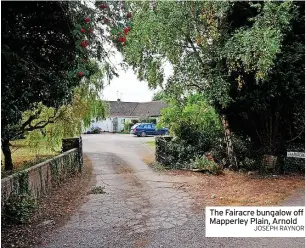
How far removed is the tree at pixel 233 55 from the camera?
999 centimetres

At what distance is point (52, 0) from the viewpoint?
16.1 ft

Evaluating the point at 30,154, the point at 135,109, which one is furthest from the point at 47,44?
the point at 135,109

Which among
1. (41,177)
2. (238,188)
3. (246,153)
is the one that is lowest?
(238,188)

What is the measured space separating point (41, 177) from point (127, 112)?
138 ft

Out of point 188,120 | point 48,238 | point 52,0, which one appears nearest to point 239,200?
point 48,238

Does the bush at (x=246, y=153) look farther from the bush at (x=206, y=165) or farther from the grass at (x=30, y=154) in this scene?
the grass at (x=30, y=154)

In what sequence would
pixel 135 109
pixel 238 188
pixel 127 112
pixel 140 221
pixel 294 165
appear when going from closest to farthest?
pixel 140 221 < pixel 238 188 < pixel 294 165 < pixel 127 112 < pixel 135 109

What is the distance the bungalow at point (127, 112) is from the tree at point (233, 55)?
32795 mm

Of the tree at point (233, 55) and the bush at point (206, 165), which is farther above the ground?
the tree at point (233, 55)

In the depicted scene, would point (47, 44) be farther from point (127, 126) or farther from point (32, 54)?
point (127, 126)

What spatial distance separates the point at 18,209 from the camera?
21.5 feet

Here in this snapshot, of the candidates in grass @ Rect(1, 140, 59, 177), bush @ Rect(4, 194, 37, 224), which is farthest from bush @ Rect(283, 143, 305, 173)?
grass @ Rect(1, 140, 59, 177)

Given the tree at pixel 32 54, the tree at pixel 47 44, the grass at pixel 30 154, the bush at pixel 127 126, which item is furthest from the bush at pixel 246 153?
the bush at pixel 127 126

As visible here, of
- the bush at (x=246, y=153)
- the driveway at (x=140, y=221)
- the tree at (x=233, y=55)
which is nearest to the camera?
the driveway at (x=140, y=221)
